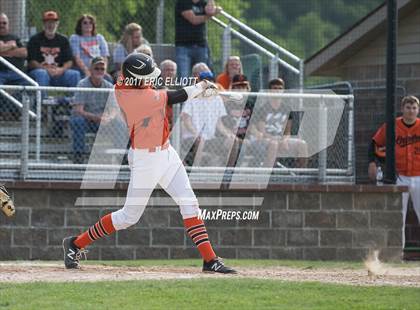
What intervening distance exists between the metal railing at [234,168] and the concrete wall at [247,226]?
23 centimetres

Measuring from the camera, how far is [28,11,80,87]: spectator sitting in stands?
1558cm

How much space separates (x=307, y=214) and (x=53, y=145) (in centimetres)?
355

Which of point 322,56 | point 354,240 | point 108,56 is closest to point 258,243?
point 354,240

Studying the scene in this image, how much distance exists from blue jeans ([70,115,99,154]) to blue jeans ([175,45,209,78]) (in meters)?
2.25

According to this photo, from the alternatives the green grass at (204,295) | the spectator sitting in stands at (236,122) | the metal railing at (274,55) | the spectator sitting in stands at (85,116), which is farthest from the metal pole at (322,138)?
the green grass at (204,295)

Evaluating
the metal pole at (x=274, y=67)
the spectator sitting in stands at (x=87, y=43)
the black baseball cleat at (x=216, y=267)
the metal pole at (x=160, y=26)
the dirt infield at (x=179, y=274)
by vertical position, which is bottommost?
the dirt infield at (x=179, y=274)

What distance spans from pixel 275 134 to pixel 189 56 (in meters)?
2.27

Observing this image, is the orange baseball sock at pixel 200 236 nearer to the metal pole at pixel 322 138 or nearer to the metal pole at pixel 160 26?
the metal pole at pixel 322 138

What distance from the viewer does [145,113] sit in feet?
36.3

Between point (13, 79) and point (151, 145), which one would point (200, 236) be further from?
point (13, 79)

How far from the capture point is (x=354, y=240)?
49.2 feet

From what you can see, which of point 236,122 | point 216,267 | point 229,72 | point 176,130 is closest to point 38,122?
point 176,130

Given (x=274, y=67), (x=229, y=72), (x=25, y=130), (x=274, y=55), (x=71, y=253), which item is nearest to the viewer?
(x=71, y=253)

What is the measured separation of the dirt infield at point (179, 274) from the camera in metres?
10.6
